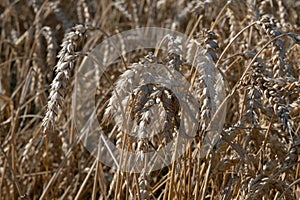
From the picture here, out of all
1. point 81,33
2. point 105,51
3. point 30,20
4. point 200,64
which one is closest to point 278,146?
point 200,64

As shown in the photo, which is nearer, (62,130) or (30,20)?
(62,130)

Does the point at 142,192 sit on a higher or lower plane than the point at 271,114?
lower

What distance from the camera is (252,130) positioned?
996 mm

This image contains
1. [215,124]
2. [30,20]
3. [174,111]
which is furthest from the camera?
[30,20]

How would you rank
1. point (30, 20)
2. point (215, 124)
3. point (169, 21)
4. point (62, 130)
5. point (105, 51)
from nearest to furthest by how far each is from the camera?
1. point (215, 124)
2. point (62, 130)
3. point (105, 51)
4. point (169, 21)
5. point (30, 20)

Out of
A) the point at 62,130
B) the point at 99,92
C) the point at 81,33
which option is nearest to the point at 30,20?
the point at 99,92

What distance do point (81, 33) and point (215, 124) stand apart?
10.4 inches

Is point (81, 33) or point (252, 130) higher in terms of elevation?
point (81, 33)

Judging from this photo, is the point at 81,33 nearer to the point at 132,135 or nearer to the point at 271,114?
the point at 132,135

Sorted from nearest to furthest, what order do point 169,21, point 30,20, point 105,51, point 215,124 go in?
point 215,124 < point 105,51 < point 169,21 < point 30,20

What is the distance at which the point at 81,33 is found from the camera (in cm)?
99

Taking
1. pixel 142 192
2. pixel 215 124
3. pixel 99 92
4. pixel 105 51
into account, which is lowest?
pixel 142 192

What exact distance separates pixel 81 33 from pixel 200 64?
22 cm

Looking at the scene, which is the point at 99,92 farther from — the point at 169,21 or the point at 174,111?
the point at 174,111
